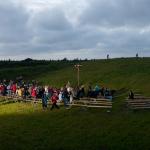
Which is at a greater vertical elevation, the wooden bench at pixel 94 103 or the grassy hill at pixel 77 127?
the wooden bench at pixel 94 103

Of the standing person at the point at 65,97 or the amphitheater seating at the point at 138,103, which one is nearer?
the amphitheater seating at the point at 138,103

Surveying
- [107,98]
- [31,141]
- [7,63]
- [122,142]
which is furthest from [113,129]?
[7,63]

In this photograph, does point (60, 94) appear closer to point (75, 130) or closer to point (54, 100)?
point (54, 100)

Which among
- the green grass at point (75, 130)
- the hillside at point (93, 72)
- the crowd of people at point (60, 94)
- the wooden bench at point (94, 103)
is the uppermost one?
the hillside at point (93, 72)

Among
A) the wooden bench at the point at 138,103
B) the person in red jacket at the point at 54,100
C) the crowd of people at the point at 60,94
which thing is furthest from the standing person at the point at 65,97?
the wooden bench at the point at 138,103

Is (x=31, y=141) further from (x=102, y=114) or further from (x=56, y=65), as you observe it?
(x=56, y=65)

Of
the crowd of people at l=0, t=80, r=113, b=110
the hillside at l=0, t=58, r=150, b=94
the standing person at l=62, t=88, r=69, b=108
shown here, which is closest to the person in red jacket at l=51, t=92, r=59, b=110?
the crowd of people at l=0, t=80, r=113, b=110

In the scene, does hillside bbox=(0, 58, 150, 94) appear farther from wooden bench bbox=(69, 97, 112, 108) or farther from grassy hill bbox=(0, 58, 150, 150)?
wooden bench bbox=(69, 97, 112, 108)

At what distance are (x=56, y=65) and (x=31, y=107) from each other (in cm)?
4699

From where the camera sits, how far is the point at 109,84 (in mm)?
76688

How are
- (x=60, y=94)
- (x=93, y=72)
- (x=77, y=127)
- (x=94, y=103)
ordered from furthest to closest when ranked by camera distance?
1. (x=93, y=72)
2. (x=60, y=94)
3. (x=94, y=103)
4. (x=77, y=127)

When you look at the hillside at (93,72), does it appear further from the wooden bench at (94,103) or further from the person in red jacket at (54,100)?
the person in red jacket at (54,100)

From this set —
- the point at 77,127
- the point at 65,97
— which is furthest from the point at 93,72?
the point at 77,127

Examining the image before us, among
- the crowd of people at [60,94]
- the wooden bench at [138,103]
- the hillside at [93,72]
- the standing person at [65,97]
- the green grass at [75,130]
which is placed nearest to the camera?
the green grass at [75,130]
